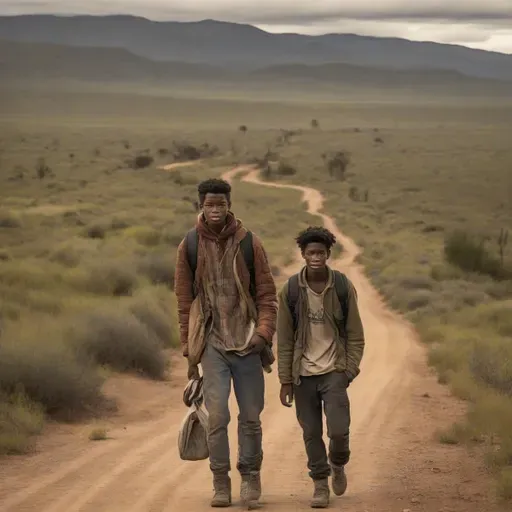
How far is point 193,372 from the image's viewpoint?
22.3 feet

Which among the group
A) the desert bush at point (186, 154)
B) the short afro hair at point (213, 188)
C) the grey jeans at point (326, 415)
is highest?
the short afro hair at point (213, 188)

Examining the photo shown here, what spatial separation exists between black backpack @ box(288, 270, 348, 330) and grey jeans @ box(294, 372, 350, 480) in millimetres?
367

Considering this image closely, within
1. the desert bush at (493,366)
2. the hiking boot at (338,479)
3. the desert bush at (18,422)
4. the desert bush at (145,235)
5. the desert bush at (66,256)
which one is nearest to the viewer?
the hiking boot at (338,479)

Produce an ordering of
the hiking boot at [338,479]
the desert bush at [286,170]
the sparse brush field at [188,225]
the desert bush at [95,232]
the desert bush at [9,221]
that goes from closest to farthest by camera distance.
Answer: the hiking boot at [338,479] → the sparse brush field at [188,225] → the desert bush at [95,232] → the desert bush at [9,221] → the desert bush at [286,170]

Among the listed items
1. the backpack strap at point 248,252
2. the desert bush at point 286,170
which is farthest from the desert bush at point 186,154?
the backpack strap at point 248,252

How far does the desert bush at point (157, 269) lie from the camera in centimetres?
2005

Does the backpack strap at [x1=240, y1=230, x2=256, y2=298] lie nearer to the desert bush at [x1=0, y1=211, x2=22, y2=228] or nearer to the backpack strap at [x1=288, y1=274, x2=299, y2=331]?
the backpack strap at [x1=288, y1=274, x2=299, y2=331]

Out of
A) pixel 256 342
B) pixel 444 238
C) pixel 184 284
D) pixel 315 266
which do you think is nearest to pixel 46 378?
pixel 184 284

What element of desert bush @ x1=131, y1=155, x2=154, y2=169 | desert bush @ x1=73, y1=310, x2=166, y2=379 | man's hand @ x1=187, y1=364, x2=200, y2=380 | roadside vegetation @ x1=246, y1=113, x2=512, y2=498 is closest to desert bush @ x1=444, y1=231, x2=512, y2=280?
roadside vegetation @ x1=246, y1=113, x2=512, y2=498

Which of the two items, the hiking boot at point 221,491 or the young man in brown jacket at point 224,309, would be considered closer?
the young man in brown jacket at point 224,309

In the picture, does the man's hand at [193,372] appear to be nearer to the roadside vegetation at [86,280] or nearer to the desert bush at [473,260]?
the roadside vegetation at [86,280]

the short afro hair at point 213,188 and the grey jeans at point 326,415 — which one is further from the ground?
the short afro hair at point 213,188

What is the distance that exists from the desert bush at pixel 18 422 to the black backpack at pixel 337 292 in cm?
344

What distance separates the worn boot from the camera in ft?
22.2
